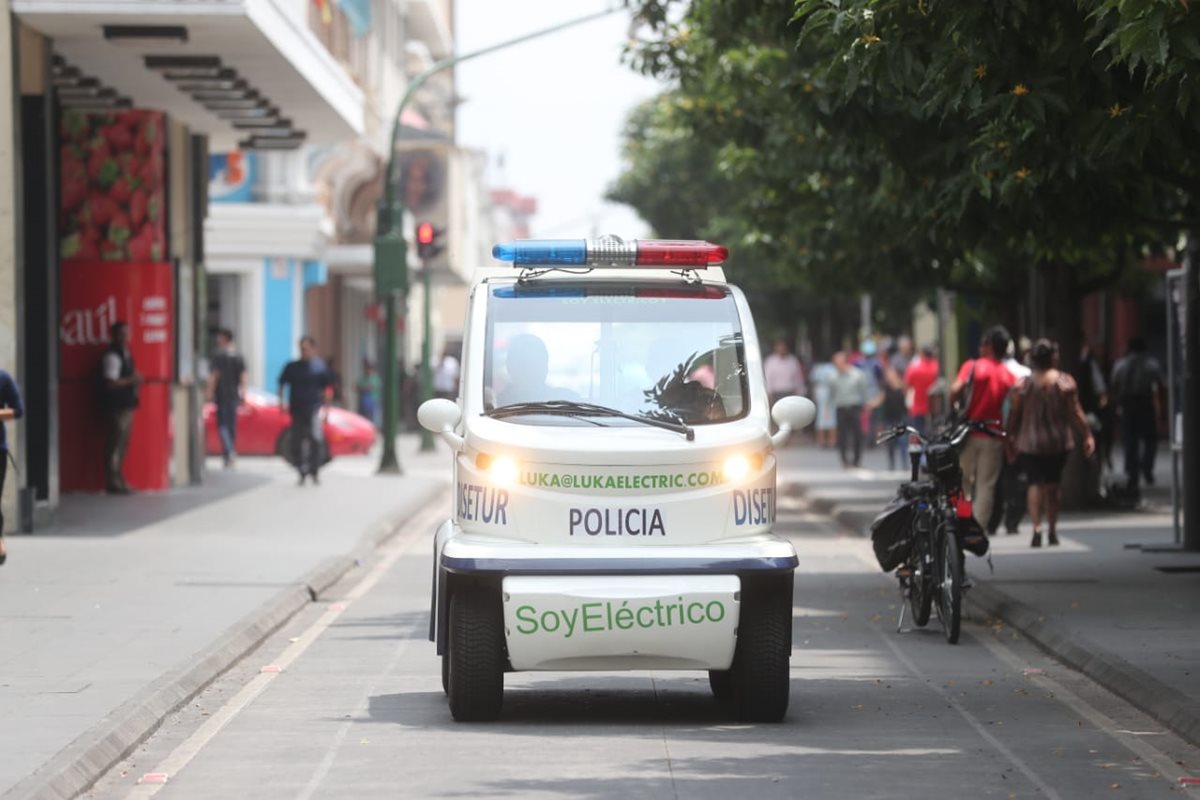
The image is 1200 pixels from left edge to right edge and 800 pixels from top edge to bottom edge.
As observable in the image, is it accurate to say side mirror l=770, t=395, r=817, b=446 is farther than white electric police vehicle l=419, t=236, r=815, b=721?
Yes

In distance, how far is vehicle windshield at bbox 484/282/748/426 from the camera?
36.0ft

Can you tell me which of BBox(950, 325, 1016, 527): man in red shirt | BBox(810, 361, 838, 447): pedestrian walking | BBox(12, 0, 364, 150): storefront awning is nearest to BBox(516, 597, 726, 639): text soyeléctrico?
BBox(950, 325, 1016, 527): man in red shirt

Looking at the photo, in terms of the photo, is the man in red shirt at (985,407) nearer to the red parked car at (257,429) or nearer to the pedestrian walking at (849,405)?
the pedestrian walking at (849,405)

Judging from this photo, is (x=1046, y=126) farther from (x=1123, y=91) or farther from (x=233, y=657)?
(x=233, y=657)

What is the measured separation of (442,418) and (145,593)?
595 cm

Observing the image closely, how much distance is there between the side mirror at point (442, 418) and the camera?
10891 millimetres

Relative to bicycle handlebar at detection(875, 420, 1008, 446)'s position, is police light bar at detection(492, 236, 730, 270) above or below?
above

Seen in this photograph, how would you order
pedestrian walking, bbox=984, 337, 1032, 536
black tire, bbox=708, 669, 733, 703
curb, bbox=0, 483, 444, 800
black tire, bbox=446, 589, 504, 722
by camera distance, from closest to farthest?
curb, bbox=0, 483, 444, 800 → black tire, bbox=446, 589, 504, 722 → black tire, bbox=708, 669, 733, 703 → pedestrian walking, bbox=984, 337, 1032, 536

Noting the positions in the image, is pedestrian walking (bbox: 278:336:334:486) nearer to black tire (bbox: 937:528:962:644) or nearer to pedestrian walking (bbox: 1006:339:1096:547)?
pedestrian walking (bbox: 1006:339:1096:547)

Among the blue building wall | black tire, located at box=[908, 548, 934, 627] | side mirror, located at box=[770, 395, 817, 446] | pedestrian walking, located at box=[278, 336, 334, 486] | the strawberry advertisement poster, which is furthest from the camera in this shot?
the blue building wall

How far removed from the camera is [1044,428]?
792 inches

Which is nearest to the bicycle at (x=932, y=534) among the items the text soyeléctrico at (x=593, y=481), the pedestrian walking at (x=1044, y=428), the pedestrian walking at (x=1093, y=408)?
the text soyeléctrico at (x=593, y=481)

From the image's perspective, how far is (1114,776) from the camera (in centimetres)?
941

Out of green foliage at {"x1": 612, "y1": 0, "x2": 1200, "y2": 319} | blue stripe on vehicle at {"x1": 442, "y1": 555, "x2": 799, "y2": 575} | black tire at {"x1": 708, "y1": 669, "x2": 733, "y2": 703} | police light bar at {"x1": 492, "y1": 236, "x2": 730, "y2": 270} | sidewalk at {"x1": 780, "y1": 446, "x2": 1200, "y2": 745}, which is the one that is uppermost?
green foliage at {"x1": 612, "y1": 0, "x2": 1200, "y2": 319}
